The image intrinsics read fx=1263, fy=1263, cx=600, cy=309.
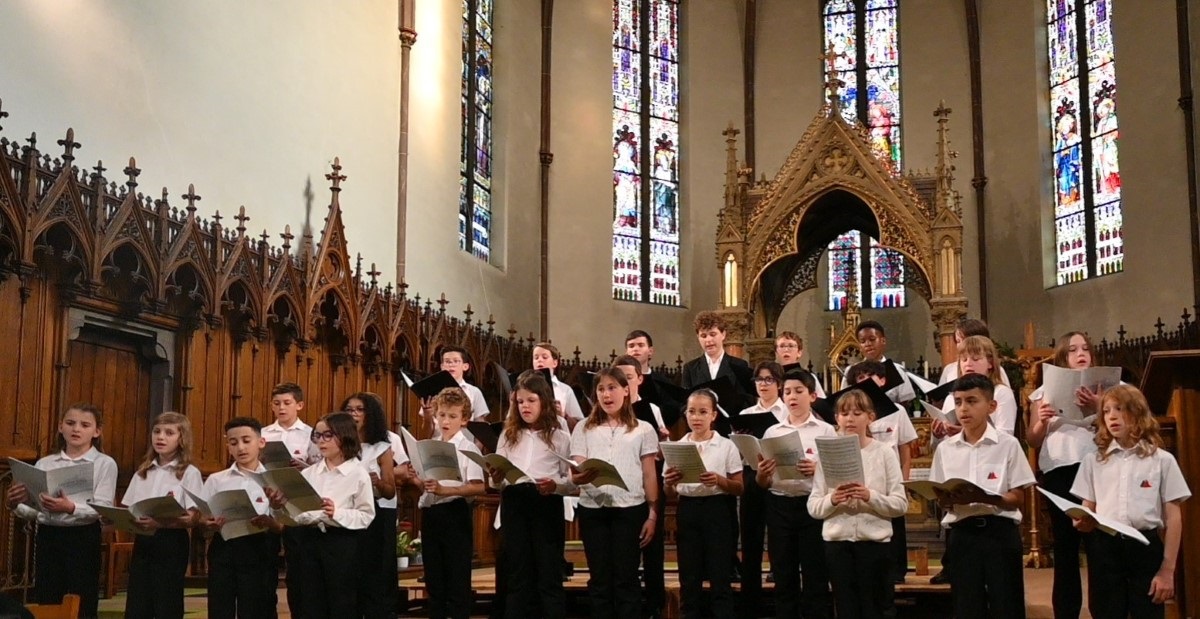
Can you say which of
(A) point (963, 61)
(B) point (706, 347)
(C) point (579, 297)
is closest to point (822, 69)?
(A) point (963, 61)

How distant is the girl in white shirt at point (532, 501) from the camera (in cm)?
627

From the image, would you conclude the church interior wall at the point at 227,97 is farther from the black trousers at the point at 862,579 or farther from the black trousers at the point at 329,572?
the black trousers at the point at 862,579

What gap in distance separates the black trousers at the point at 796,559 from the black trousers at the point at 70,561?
3349mm

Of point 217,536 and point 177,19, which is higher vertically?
point 177,19

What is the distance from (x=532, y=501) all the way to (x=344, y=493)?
105 cm

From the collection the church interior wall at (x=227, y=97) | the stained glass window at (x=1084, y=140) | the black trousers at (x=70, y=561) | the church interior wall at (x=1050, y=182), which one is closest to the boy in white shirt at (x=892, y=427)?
the black trousers at (x=70, y=561)

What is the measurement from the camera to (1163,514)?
516 cm

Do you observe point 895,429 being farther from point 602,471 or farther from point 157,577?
point 157,577

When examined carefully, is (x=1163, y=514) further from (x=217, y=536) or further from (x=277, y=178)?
(x=277, y=178)

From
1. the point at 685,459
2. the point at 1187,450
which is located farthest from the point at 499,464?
the point at 1187,450

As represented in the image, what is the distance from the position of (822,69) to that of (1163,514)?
14157 mm

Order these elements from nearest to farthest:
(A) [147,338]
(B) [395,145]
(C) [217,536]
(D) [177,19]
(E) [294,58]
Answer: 1. (C) [217,536]
2. (A) [147,338]
3. (D) [177,19]
4. (E) [294,58]
5. (B) [395,145]

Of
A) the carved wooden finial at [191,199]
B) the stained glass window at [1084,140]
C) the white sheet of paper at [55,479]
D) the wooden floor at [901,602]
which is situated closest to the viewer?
the white sheet of paper at [55,479]

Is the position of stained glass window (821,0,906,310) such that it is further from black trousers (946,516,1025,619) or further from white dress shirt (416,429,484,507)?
black trousers (946,516,1025,619)
